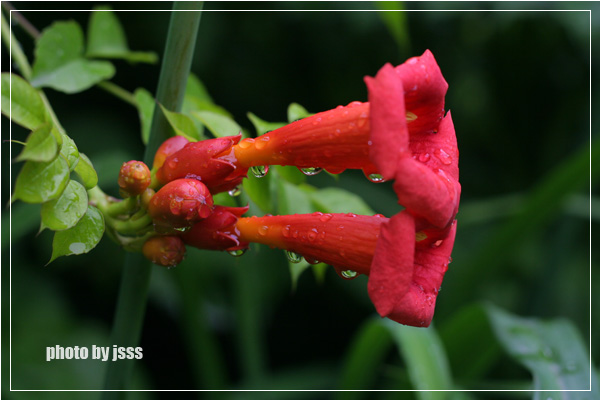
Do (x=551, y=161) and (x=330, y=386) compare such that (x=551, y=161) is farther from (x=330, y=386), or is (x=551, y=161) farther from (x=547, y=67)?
(x=330, y=386)

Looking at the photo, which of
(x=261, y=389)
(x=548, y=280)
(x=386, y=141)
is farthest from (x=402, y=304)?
(x=548, y=280)

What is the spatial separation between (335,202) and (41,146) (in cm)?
43

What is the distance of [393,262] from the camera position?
0.46 meters

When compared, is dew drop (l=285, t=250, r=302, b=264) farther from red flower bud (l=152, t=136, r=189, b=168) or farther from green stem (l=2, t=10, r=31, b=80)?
green stem (l=2, t=10, r=31, b=80)

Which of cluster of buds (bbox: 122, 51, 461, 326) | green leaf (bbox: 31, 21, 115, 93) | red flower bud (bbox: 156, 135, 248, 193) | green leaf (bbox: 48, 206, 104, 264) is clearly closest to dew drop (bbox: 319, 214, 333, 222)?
cluster of buds (bbox: 122, 51, 461, 326)

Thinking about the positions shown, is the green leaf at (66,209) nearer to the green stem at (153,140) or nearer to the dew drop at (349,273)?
the green stem at (153,140)

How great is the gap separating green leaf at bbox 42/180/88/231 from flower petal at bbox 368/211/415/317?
0.86 ft

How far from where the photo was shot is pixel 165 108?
0.60 m

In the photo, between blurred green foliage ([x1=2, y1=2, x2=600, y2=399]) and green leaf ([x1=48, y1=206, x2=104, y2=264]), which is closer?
green leaf ([x1=48, y1=206, x2=104, y2=264])

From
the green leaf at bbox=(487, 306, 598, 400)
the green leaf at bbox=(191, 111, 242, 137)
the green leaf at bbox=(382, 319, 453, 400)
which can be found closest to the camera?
the green leaf at bbox=(191, 111, 242, 137)

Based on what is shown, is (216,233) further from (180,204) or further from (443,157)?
(443,157)

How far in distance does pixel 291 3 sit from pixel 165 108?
50.9 inches

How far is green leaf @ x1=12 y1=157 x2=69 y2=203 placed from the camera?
434mm

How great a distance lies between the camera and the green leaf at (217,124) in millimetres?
657
